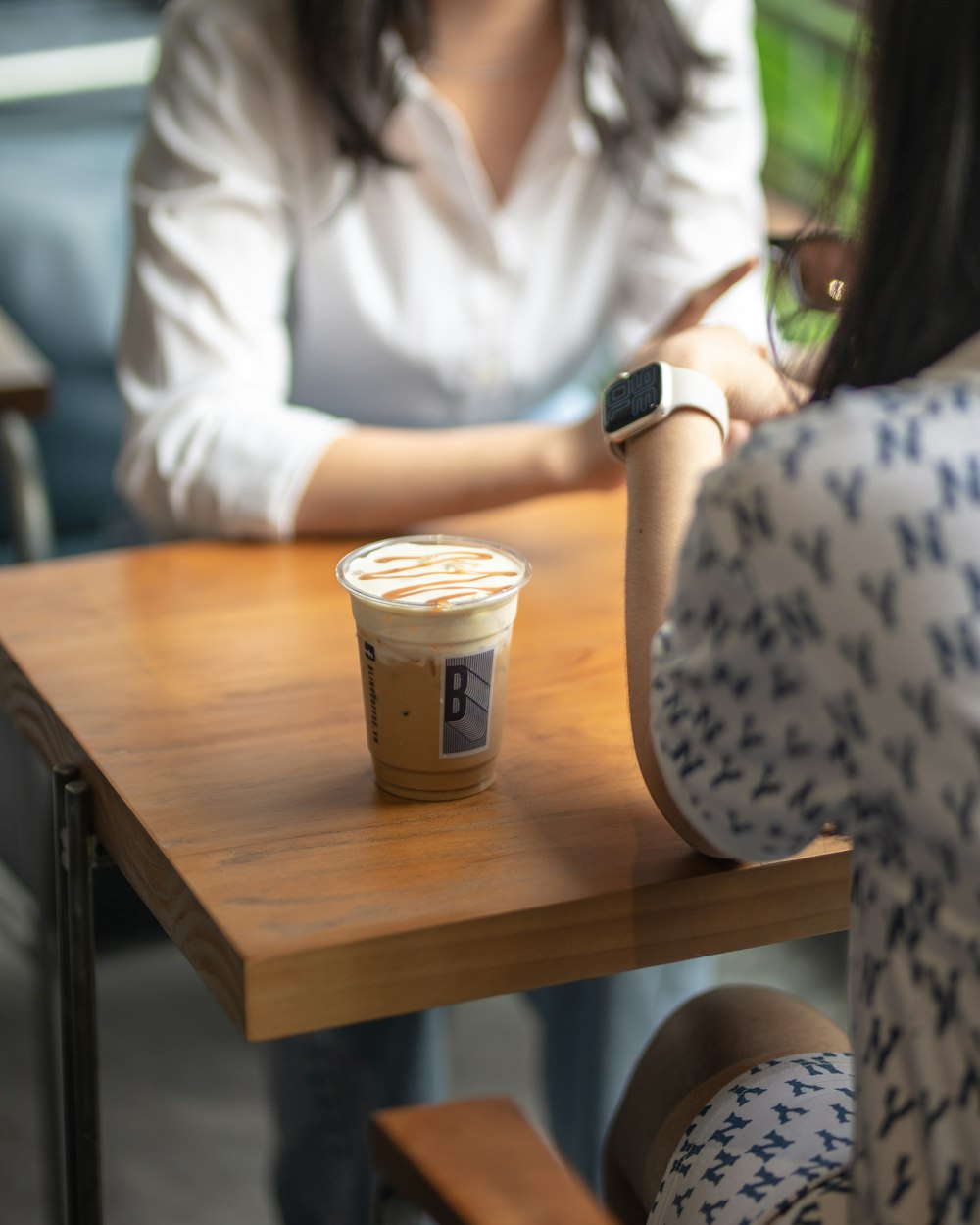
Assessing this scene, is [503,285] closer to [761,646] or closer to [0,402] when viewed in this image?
[0,402]

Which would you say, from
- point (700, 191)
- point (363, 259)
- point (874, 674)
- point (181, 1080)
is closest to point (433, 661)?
point (874, 674)

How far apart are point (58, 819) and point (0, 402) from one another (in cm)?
104

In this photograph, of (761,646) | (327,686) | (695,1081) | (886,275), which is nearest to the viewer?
(761,646)

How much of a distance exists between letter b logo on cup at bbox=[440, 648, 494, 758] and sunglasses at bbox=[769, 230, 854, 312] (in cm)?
31

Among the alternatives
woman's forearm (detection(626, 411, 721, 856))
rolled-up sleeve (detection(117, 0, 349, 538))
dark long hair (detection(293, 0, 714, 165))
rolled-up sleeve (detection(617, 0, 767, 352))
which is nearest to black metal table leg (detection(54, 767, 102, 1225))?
woman's forearm (detection(626, 411, 721, 856))

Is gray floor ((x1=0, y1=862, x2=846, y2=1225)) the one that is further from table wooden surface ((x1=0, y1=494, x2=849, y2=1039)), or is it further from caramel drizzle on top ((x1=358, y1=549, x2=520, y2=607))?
caramel drizzle on top ((x1=358, y1=549, x2=520, y2=607))

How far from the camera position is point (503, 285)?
1.64 m

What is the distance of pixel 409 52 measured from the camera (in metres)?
1.55

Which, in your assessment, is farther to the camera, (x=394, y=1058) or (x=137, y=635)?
(x=394, y=1058)

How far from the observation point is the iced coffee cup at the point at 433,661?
2.80 feet

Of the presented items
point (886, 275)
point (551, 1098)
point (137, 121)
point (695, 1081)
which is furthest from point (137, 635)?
point (137, 121)

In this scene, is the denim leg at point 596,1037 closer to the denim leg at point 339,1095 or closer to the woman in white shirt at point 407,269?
the woman in white shirt at point 407,269

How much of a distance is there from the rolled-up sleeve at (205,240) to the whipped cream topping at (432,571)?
0.49 metres

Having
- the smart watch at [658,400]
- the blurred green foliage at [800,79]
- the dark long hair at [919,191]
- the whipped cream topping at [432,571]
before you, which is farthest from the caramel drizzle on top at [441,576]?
the blurred green foliage at [800,79]
